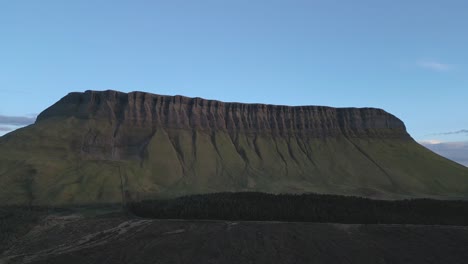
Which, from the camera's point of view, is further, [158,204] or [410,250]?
[158,204]

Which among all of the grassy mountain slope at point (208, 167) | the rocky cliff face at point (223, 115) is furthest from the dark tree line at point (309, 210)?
the rocky cliff face at point (223, 115)

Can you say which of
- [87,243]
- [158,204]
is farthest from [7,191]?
[87,243]

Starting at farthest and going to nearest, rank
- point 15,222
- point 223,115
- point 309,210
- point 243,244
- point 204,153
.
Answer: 1. point 223,115
2. point 204,153
3. point 309,210
4. point 15,222
5. point 243,244

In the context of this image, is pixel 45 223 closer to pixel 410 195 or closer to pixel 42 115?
pixel 42 115

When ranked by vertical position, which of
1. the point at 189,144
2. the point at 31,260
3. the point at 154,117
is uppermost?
the point at 154,117

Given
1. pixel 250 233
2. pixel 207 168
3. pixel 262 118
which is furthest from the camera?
pixel 262 118

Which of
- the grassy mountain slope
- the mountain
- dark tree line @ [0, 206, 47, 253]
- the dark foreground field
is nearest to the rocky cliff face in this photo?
the mountain

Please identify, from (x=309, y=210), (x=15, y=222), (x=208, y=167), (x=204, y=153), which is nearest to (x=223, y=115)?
(x=204, y=153)

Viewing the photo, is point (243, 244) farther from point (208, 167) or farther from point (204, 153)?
point (204, 153)
